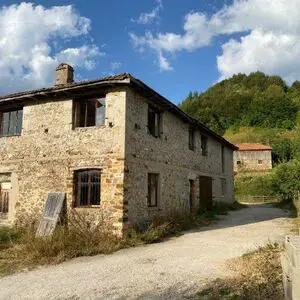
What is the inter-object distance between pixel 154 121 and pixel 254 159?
39.5 meters

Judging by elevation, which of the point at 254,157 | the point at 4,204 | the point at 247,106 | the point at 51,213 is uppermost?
the point at 247,106

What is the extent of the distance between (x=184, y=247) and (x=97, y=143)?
Answer: 14.1 feet

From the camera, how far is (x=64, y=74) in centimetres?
1381

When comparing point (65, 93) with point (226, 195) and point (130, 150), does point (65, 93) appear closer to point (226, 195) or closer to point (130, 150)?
point (130, 150)

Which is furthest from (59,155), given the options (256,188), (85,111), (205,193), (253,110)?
(253,110)

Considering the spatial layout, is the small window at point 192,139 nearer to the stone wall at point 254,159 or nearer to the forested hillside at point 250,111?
the stone wall at point 254,159

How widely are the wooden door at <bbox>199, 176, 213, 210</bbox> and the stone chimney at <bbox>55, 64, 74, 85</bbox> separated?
27.9 ft

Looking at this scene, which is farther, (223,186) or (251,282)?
(223,186)

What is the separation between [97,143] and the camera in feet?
37.9

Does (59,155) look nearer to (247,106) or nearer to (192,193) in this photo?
(192,193)

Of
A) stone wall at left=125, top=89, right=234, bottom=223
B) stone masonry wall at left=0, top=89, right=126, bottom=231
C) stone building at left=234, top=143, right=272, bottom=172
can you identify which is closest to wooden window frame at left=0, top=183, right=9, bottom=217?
stone masonry wall at left=0, top=89, right=126, bottom=231

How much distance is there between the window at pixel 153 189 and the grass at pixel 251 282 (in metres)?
5.33

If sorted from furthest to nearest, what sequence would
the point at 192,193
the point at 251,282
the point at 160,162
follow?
1. the point at 192,193
2. the point at 160,162
3. the point at 251,282

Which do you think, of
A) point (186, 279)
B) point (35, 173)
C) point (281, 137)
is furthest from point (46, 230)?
point (281, 137)
